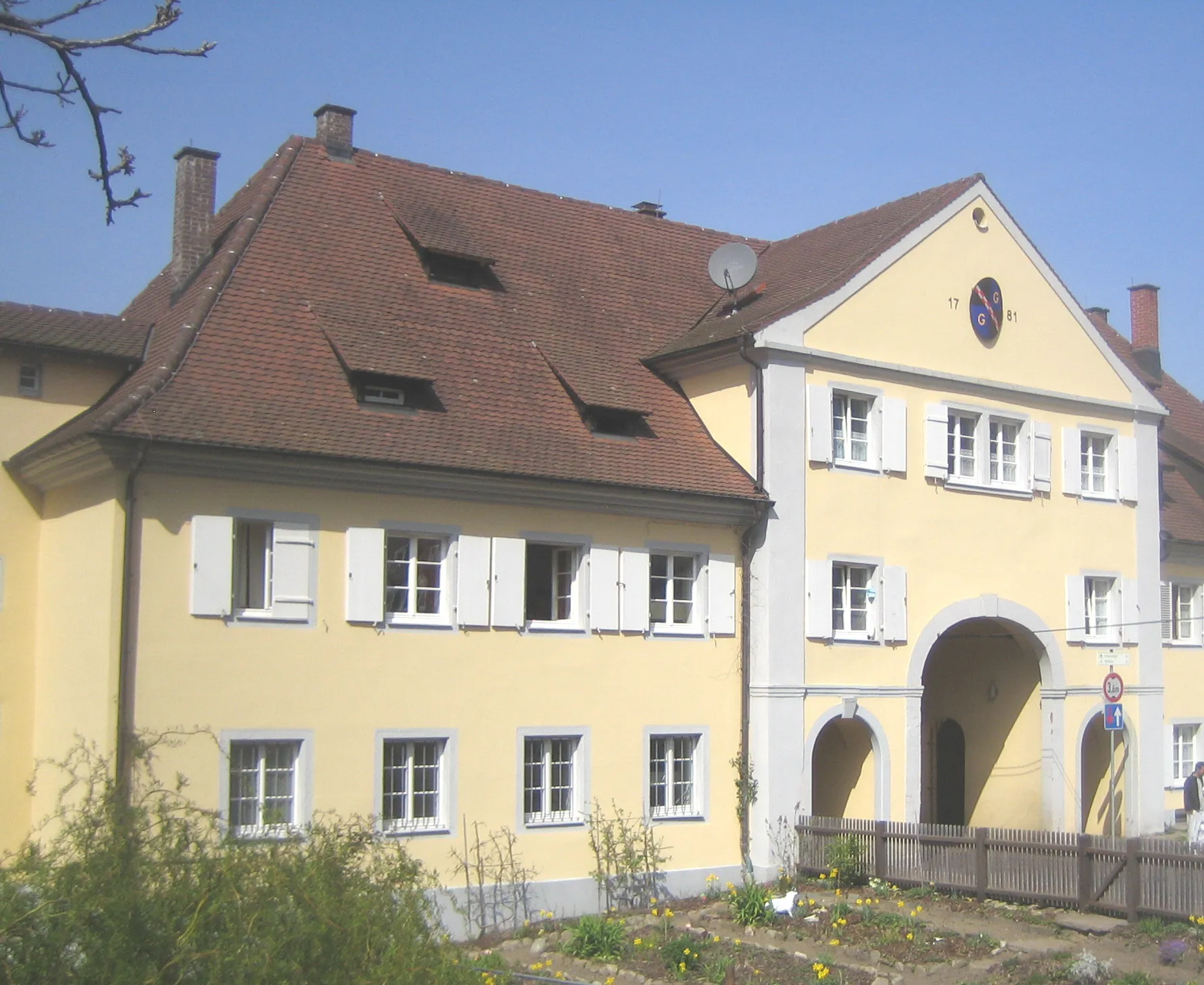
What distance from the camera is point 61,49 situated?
5.02 metres

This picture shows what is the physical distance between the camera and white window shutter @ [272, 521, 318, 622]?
17047mm

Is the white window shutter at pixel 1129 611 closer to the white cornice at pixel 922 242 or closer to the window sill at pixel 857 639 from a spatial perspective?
the white cornice at pixel 922 242

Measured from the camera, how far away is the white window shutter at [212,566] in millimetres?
16500

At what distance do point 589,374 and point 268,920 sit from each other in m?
14.8

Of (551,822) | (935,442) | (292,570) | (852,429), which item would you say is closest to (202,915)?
(292,570)

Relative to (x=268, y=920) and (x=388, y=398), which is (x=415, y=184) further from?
(x=268, y=920)

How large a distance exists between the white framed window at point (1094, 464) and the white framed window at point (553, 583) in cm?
1014

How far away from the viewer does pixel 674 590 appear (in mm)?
20891

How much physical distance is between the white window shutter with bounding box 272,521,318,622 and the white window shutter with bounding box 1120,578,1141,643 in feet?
48.4

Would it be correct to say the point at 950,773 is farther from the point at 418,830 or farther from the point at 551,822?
the point at 418,830

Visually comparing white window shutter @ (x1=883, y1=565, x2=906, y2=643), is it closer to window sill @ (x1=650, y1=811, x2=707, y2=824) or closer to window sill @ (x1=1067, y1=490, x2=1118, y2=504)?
window sill @ (x1=650, y1=811, x2=707, y2=824)

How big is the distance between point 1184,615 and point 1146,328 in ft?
24.5

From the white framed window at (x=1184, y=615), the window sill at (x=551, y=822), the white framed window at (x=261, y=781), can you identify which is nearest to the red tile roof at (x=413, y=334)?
the white framed window at (x=261, y=781)

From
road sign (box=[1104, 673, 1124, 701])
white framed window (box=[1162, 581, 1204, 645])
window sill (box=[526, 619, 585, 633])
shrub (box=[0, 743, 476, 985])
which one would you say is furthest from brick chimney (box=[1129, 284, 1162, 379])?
shrub (box=[0, 743, 476, 985])
